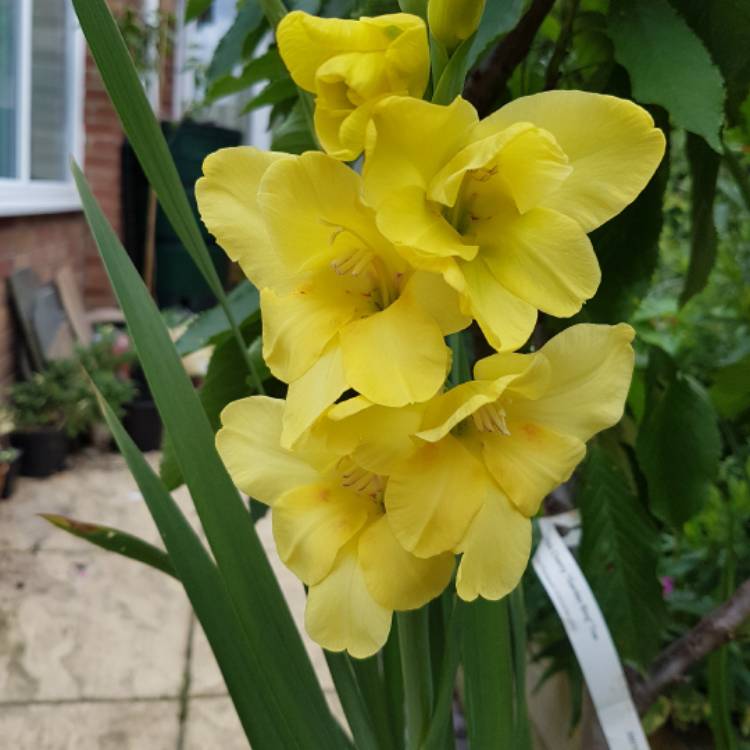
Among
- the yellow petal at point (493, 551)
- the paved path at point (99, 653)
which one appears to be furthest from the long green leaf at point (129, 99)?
the paved path at point (99, 653)

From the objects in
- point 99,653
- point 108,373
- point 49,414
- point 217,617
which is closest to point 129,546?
point 217,617

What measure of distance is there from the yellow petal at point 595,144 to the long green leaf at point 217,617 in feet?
0.84

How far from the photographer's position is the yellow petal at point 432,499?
309 mm

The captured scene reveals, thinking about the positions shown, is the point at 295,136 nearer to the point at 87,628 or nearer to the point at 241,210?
the point at 241,210

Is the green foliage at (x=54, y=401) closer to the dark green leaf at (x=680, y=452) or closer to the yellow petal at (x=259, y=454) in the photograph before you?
the dark green leaf at (x=680, y=452)

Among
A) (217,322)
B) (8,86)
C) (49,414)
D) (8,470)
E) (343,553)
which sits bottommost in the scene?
(49,414)

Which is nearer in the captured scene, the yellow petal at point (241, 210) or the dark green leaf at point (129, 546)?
the yellow petal at point (241, 210)

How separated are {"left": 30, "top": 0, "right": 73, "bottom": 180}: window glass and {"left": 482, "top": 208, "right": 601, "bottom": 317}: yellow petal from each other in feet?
12.4

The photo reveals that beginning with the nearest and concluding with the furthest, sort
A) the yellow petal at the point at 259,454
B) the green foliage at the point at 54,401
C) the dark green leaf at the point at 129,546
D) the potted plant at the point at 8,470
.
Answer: the yellow petal at the point at 259,454 < the dark green leaf at the point at 129,546 < the potted plant at the point at 8,470 < the green foliage at the point at 54,401

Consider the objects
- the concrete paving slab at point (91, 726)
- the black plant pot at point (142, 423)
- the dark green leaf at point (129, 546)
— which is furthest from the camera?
the black plant pot at point (142, 423)

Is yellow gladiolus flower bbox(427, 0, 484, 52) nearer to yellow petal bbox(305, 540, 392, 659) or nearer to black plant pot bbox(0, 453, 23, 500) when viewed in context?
yellow petal bbox(305, 540, 392, 659)

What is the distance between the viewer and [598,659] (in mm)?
543

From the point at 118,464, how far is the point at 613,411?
3.11 m

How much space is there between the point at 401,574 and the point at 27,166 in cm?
363
